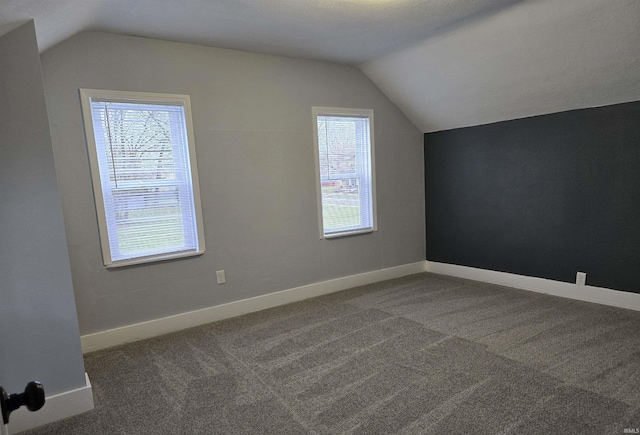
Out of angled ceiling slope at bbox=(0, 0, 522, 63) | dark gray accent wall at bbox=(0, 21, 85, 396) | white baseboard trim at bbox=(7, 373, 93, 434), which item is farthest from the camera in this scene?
angled ceiling slope at bbox=(0, 0, 522, 63)

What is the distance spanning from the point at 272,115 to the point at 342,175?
1126 mm

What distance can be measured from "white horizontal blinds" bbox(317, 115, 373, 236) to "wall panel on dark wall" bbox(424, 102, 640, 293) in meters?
1.06

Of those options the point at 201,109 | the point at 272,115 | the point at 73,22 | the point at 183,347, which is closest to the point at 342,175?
the point at 272,115

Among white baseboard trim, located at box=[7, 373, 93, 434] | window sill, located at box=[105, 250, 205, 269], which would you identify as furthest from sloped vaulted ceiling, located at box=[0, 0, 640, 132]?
white baseboard trim, located at box=[7, 373, 93, 434]

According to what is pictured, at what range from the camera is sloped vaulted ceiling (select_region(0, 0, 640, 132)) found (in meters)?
2.52

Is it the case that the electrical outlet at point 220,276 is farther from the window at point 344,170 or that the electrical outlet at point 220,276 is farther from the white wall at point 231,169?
the window at point 344,170

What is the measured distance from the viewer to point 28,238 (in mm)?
2008

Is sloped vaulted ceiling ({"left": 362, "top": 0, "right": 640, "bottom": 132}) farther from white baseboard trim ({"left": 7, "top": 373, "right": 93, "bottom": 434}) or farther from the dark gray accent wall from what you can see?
white baseboard trim ({"left": 7, "top": 373, "right": 93, "bottom": 434})

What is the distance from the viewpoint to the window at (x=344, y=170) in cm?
415

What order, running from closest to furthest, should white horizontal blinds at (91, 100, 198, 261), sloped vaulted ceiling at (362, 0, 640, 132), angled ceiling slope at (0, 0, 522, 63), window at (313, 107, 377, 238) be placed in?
1. angled ceiling slope at (0, 0, 522, 63)
2. sloped vaulted ceiling at (362, 0, 640, 132)
3. white horizontal blinds at (91, 100, 198, 261)
4. window at (313, 107, 377, 238)

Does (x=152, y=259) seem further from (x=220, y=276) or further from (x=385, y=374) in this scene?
(x=385, y=374)

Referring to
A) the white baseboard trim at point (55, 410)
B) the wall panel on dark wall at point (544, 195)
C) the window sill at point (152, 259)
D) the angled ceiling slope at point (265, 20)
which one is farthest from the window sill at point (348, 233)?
the white baseboard trim at point (55, 410)

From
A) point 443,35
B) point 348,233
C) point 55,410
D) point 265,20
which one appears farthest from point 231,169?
point 443,35

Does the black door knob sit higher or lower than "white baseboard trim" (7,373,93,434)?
higher
